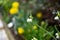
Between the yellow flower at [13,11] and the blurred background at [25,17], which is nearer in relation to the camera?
the blurred background at [25,17]

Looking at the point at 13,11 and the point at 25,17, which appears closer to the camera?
the point at 25,17

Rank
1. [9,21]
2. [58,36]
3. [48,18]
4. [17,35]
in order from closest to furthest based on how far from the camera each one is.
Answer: [58,36] → [48,18] → [17,35] → [9,21]

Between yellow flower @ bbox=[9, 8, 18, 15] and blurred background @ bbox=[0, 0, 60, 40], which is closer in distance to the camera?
blurred background @ bbox=[0, 0, 60, 40]

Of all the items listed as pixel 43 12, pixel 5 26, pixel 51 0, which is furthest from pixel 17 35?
pixel 51 0

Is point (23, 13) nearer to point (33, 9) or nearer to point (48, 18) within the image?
point (33, 9)

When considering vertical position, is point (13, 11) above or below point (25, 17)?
above

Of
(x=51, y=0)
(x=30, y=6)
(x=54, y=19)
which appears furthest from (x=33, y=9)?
(x=54, y=19)

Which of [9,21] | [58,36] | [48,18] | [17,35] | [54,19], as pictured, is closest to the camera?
[58,36]

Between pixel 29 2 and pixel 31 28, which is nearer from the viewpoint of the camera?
pixel 31 28

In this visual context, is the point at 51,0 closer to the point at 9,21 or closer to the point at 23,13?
the point at 23,13

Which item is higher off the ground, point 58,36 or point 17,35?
point 17,35

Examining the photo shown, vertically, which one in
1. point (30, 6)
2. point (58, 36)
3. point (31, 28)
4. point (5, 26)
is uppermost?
point (30, 6)
